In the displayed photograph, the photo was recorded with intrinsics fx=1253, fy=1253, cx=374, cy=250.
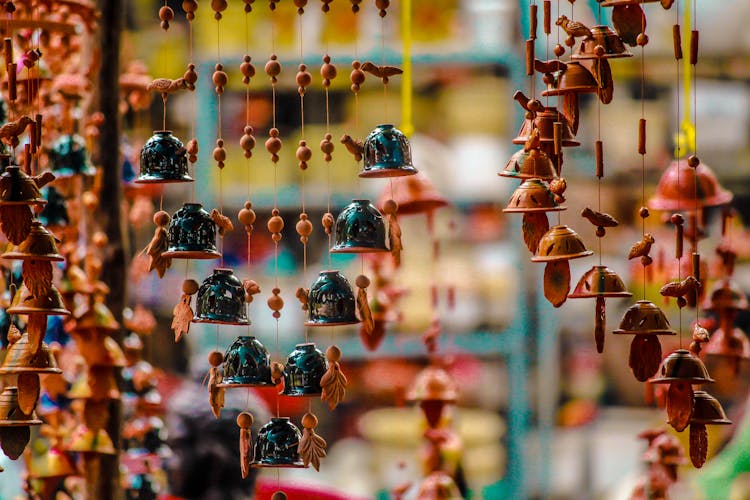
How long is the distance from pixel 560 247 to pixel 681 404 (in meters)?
0.26

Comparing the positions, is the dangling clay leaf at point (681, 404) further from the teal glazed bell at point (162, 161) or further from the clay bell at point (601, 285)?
the teal glazed bell at point (162, 161)

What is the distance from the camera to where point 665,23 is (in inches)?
175

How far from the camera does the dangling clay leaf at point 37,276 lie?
65.0 inches

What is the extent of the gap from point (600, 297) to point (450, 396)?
768mm

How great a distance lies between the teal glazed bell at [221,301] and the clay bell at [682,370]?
0.54m

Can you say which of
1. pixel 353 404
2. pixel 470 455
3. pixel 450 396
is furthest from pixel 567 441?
pixel 450 396

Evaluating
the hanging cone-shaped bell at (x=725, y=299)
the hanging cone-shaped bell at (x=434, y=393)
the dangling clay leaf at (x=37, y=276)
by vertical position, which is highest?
the dangling clay leaf at (x=37, y=276)

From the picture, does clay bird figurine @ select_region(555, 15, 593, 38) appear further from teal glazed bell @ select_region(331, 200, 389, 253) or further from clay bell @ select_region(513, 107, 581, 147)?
teal glazed bell @ select_region(331, 200, 389, 253)

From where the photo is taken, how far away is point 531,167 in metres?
1.61

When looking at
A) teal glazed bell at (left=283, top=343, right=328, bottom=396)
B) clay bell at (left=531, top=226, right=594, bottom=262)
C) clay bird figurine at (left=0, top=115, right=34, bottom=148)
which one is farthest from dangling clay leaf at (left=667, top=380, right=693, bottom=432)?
clay bird figurine at (left=0, top=115, right=34, bottom=148)

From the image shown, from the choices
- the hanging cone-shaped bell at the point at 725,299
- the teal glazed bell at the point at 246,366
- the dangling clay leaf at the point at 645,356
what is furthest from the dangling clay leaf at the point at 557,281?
the hanging cone-shaped bell at the point at 725,299

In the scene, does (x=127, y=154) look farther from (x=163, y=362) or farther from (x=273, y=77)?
(x=163, y=362)

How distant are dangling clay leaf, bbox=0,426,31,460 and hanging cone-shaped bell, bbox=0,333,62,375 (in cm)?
8

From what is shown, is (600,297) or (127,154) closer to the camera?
(600,297)
